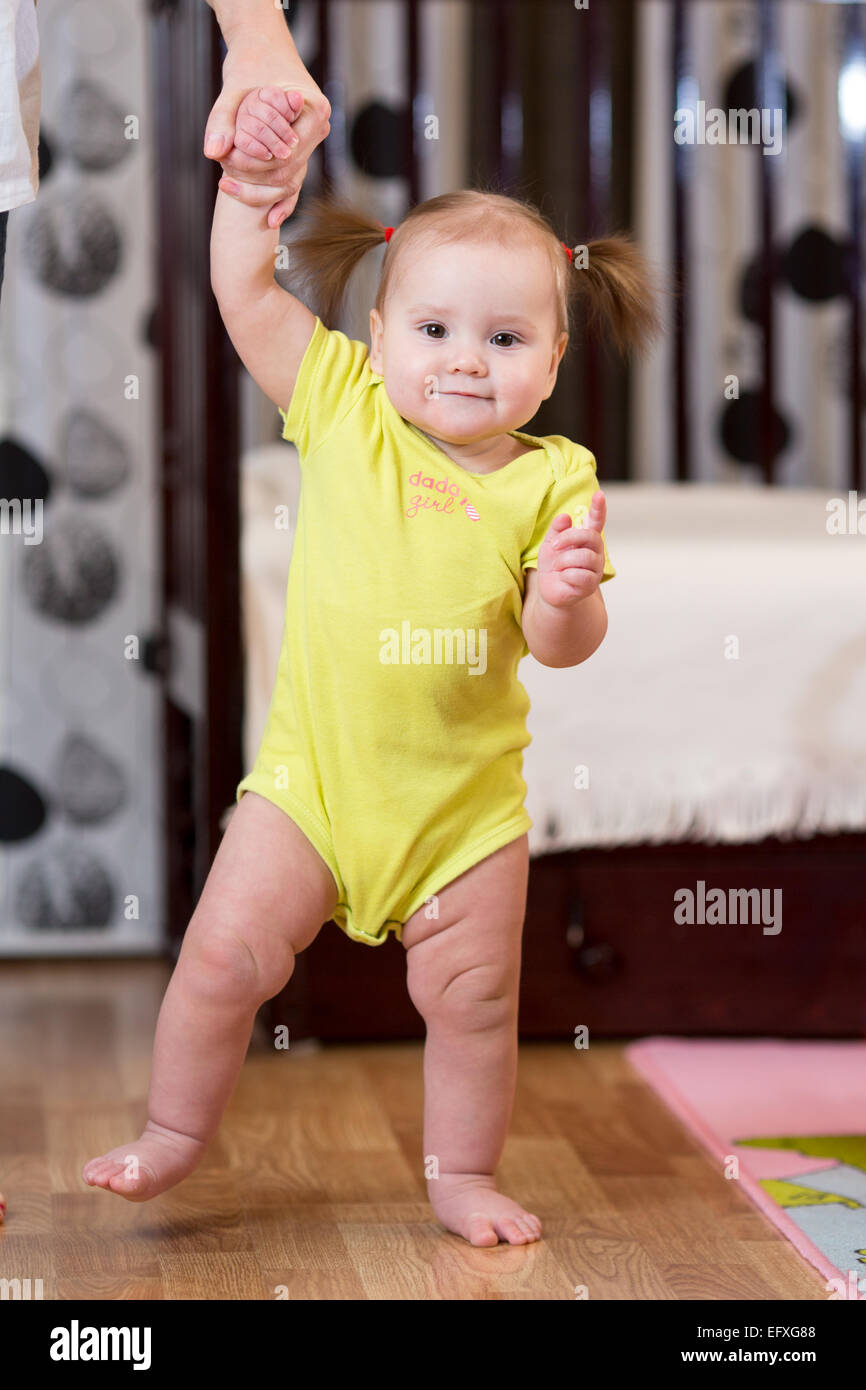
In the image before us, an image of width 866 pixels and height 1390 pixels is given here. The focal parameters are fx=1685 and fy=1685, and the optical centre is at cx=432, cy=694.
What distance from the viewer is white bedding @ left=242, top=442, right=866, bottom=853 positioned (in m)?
1.66

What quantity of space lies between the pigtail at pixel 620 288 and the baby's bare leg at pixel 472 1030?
0.36 metres

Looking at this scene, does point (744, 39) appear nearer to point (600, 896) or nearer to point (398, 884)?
point (600, 896)

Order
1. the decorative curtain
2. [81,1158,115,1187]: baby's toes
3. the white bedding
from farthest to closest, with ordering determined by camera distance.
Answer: the decorative curtain, the white bedding, [81,1158,115,1187]: baby's toes

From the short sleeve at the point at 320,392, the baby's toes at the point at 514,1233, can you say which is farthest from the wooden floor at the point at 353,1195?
the short sleeve at the point at 320,392

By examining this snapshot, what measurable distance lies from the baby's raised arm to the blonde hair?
0.04 m

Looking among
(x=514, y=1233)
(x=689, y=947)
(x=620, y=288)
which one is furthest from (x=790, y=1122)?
(x=620, y=288)

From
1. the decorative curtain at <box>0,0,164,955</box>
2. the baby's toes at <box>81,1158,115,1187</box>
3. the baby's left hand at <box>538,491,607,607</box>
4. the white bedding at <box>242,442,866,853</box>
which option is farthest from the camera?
the decorative curtain at <box>0,0,164,955</box>

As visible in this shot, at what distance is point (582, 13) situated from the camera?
2232 mm

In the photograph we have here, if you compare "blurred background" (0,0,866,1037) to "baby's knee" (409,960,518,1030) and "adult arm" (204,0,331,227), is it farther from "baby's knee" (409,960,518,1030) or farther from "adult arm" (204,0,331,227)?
"baby's knee" (409,960,518,1030)

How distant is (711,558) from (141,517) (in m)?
0.80

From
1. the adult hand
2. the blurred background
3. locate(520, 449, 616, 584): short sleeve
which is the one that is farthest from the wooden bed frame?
the adult hand

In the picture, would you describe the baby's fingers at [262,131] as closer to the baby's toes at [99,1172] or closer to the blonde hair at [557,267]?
the blonde hair at [557,267]
